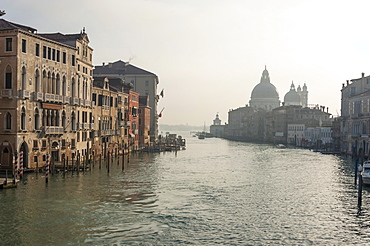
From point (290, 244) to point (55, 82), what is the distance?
24.6m

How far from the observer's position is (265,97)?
183375mm

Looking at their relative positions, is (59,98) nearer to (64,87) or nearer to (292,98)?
(64,87)

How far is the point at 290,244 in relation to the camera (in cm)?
1714

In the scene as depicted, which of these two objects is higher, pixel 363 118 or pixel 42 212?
pixel 363 118

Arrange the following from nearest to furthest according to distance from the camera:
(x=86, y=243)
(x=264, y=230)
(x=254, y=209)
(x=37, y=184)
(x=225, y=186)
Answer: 1. (x=86, y=243)
2. (x=264, y=230)
3. (x=254, y=209)
4. (x=37, y=184)
5. (x=225, y=186)

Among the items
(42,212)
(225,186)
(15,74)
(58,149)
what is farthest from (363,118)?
(42,212)

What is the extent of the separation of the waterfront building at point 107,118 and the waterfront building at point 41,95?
11.5 ft

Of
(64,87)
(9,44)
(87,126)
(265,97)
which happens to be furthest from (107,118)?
(265,97)

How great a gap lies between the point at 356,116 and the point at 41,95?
4078 centimetres

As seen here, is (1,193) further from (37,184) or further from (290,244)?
(290,244)

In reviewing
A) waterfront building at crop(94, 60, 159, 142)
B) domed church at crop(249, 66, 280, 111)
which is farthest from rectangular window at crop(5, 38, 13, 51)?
domed church at crop(249, 66, 280, 111)

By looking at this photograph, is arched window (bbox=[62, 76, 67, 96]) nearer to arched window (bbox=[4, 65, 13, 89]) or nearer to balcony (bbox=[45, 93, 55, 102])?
balcony (bbox=[45, 93, 55, 102])

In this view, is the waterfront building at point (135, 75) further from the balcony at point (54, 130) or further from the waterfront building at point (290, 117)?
the waterfront building at point (290, 117)

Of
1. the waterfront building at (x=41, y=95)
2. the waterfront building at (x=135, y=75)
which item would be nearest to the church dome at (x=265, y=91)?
the waterfront building at (x=135, y=75)
